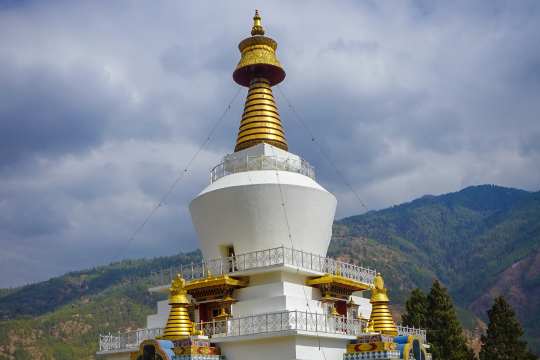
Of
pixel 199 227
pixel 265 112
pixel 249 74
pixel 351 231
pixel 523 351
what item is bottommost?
pixel 523 351

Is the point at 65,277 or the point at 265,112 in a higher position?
the point at 65,277

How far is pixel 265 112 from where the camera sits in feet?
77.3

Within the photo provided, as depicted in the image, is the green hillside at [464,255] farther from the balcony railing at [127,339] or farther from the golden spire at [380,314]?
the balcony railing at [127,339]

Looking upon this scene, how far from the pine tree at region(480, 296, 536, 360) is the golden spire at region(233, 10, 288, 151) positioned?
12617mm

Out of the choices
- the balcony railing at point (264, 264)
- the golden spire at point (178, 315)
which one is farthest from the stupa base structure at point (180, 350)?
the balcony railing at point (264, 264)

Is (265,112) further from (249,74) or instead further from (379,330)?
(379,330)

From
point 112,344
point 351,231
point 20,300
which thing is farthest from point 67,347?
point 351,231

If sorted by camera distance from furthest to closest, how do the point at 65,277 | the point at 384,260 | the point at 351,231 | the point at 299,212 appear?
the point at 351,231 → the point at 65,277 → the point at 384,260 → the point at 299,212

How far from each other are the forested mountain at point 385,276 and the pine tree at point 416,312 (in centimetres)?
5604

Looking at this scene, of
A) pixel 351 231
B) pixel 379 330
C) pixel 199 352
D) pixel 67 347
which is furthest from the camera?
pixel 351 231

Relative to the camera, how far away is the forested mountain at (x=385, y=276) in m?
85.9

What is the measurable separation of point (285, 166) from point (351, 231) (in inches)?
5910

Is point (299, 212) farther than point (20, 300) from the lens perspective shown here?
No

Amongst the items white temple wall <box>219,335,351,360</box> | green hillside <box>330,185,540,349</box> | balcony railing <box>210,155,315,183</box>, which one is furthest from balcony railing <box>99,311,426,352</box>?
green hillside <box>330,185,540,349</box>
